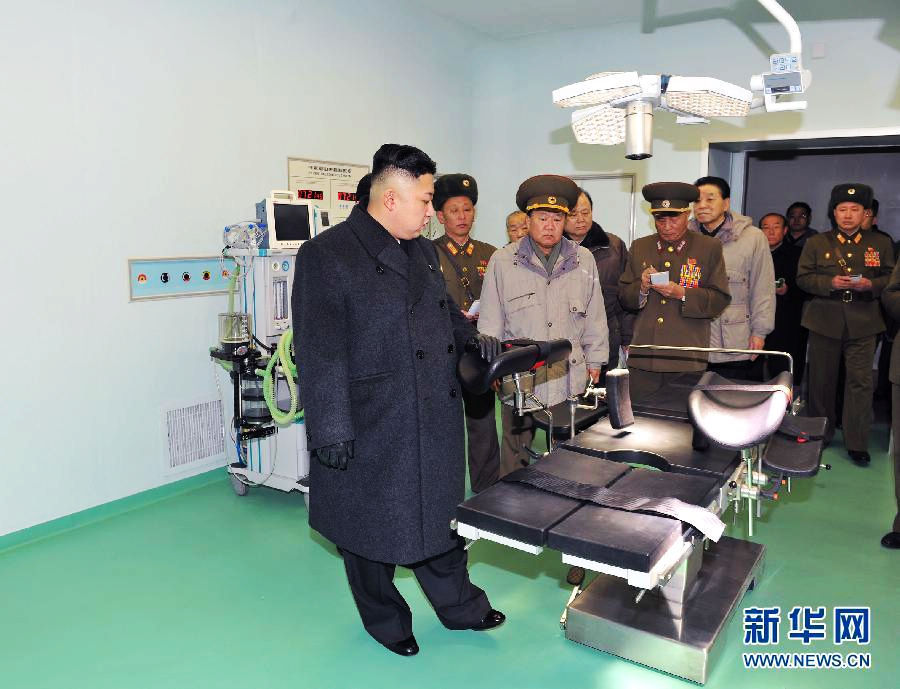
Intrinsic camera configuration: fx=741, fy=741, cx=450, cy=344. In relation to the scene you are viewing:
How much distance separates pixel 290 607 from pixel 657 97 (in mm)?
2413

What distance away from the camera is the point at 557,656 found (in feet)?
8.68

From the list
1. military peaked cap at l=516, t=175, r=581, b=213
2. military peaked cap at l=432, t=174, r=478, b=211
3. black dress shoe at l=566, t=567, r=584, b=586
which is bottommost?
black dress shoe at l=566, t=567, r=584, b=586

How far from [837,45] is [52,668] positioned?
6.26 meters

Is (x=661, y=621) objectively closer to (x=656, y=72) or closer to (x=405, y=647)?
(x=405, y=647)

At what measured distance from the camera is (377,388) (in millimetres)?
2348

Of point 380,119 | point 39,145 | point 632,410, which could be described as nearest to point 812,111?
point 380,119

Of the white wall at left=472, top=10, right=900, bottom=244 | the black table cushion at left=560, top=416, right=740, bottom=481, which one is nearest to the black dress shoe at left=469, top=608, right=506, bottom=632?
the black table cushion at left=560, top=416, right=740, bottom=481

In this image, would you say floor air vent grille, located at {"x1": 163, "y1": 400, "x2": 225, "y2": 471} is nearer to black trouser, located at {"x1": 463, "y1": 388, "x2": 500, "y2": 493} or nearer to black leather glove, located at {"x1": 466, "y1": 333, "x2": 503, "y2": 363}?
black trouser, located at {"x1": 463, "y1": 388, "x2": 500, "y2": 493}

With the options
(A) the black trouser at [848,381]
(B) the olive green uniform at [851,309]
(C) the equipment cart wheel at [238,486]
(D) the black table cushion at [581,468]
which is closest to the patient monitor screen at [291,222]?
(C) the equipment cart wheel at [238,486]

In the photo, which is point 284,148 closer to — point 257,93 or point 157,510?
point 257,93

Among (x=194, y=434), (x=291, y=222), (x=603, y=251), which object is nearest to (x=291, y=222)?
(x=291, y=222)

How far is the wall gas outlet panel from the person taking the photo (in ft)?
13.4

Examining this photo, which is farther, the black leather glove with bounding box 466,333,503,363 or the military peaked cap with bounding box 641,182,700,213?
the military peaked cap with bounding box 641,182,700,213

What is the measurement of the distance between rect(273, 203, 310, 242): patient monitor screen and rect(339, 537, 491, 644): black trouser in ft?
7.19
